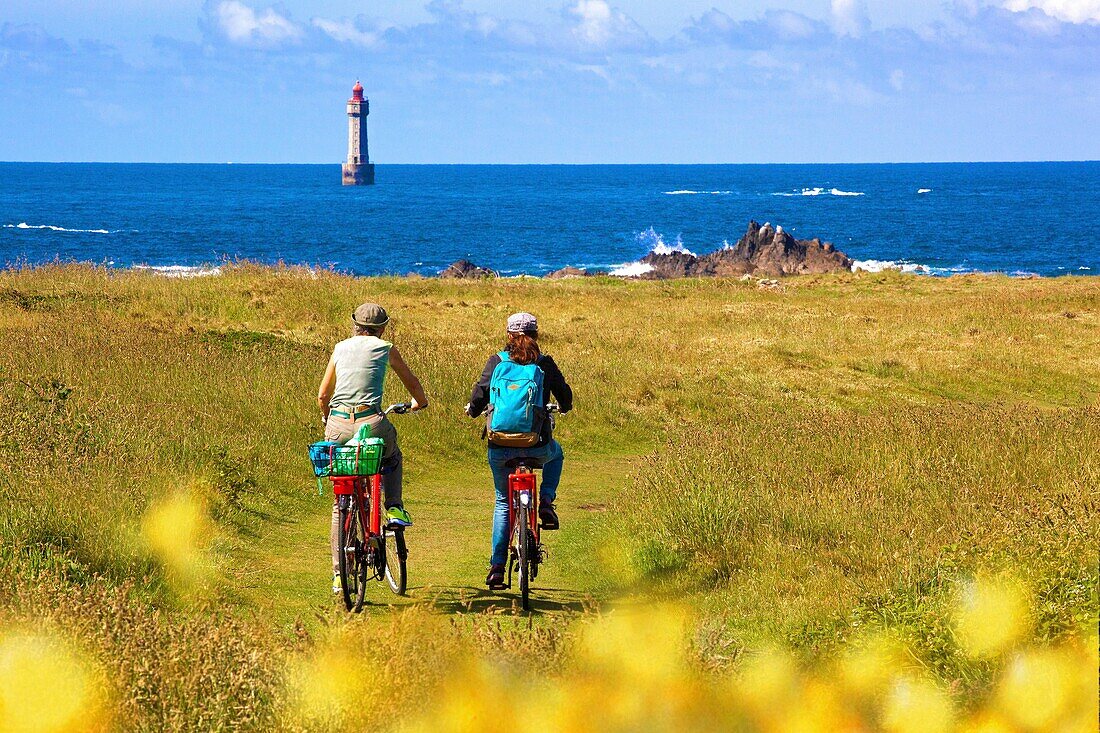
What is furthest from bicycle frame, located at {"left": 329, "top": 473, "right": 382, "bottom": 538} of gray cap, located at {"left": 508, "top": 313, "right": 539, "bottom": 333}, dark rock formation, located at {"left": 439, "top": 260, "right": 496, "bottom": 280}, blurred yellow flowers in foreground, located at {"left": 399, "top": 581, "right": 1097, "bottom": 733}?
dark rock formation, located at {"left": 439, "top": 260, "right": 496, "bottom": 280}

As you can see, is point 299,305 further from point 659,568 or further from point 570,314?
point 659,568

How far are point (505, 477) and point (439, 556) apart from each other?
1.98m

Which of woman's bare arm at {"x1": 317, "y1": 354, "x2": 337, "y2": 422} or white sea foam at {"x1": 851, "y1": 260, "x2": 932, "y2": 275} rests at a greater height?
woman's bare arm at {"x1": 317, "y1": 354, "x2": 337, "y2": 422}

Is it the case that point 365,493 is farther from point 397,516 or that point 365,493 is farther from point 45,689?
point 45,689

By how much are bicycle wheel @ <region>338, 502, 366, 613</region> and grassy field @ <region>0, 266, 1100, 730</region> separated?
0.41m

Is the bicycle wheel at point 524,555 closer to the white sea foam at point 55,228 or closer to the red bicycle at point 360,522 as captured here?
the red bicycle at point 360,522

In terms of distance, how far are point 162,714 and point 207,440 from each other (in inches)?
290

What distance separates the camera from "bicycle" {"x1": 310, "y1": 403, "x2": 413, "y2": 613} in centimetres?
784

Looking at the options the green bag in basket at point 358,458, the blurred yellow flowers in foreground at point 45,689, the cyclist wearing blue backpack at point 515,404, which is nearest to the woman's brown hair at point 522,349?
the cyclist wearing blue backpack at point 515,404

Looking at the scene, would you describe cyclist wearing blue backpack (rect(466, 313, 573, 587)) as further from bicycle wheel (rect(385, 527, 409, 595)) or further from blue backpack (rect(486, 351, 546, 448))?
bicycle wheel (rect(385, 527, 409, 595))

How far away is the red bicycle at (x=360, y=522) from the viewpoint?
25.8ft

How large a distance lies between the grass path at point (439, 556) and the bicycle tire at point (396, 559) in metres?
0.11

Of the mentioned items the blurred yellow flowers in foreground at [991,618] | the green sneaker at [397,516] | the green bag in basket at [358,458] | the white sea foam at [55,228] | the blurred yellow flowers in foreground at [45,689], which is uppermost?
the green bag in basket at [358,458]

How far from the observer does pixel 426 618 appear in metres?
5.49
